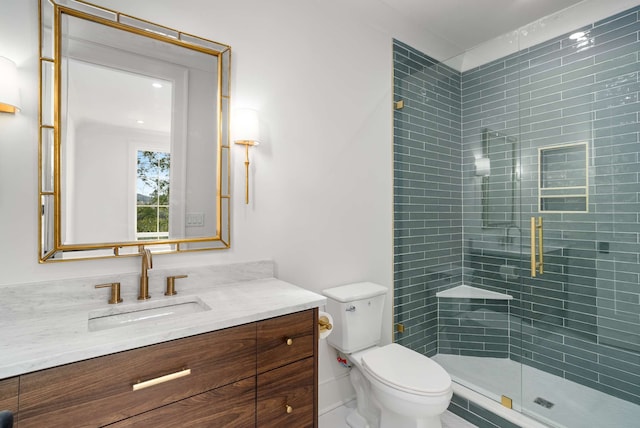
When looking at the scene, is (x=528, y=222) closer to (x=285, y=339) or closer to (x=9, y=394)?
(x=285, y=339)

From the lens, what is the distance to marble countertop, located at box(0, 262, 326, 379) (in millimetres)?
903

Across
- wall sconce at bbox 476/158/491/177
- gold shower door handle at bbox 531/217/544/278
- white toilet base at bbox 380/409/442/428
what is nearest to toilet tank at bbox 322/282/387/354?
white toilet base at bbox 380/409/442/428

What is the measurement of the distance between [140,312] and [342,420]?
1.44m

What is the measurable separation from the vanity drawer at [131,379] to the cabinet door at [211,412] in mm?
24

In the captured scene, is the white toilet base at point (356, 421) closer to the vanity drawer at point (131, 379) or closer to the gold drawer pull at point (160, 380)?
the vanity drawer at point (131, 379)

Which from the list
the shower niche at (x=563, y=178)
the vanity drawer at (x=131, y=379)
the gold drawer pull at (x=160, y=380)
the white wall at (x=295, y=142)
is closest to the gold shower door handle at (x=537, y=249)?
the shower niche at (x=563, y=178)

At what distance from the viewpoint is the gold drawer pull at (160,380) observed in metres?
0.99

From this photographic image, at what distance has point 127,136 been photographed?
1.46 m

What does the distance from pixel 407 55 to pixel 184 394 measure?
9.07 feet

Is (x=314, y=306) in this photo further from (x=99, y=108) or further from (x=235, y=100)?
(x=99, y=108)

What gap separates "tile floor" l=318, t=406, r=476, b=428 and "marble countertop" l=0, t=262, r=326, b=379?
1019 mm

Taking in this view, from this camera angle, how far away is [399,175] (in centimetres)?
257

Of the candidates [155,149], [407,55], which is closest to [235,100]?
[155,149]

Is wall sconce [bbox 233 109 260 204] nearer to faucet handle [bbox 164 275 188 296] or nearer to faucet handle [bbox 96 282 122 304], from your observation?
faucet handle [bbox 164 275 188 296]
